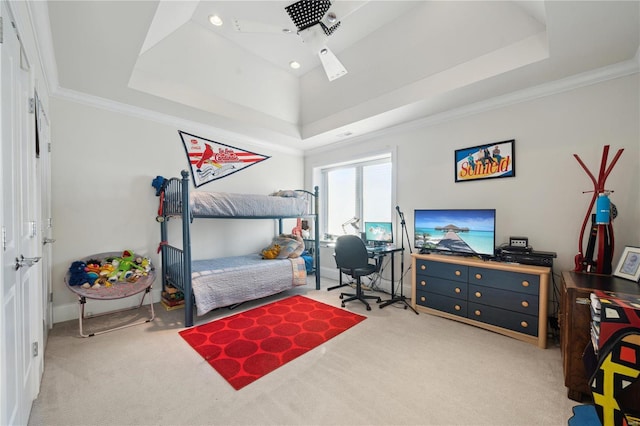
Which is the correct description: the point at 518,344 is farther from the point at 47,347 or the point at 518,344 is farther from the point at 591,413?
the point at 47,347

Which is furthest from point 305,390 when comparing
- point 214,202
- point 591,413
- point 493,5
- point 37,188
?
point 493,5

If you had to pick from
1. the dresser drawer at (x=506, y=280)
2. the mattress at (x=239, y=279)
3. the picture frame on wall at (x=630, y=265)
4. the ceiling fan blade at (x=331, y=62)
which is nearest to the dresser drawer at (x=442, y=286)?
the dresser drawer at (x=506, y=280)

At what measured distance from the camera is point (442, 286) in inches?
115

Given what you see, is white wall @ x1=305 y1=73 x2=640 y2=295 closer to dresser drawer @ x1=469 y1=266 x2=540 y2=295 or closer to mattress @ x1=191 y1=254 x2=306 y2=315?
dresser drawer @ x1=469 y1=266 x2=540 y2=295

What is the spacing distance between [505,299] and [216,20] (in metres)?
4.22

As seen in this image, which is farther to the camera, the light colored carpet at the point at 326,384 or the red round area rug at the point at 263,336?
the red round area rug at the point at 263,336

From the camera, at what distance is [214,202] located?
304 cm

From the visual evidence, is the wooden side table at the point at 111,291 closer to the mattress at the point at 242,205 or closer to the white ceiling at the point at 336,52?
the mattress at the point at 242,205

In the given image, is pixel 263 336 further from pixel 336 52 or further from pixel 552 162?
pixel 336 52

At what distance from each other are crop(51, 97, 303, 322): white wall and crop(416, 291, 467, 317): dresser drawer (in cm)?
304

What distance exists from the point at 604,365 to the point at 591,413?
0.93 m

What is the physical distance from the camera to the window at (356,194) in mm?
4154

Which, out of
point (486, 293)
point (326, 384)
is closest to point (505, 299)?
point (486, 293)

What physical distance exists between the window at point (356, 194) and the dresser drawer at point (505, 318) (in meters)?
1.73
